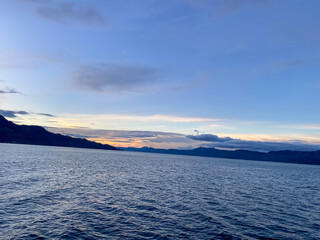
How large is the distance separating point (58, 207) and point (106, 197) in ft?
39.2

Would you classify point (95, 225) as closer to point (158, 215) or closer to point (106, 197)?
point (158, 215)

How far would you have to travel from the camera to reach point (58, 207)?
36.6 m

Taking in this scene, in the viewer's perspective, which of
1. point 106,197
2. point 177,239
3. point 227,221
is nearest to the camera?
point 177,239

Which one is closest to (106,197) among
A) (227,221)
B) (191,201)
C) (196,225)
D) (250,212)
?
(191,201)

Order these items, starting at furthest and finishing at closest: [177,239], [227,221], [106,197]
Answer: [106,197]
[227,221]
[177,239]

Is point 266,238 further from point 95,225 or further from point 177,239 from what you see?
point 95,225

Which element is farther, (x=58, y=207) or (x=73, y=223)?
(x=58, y=207)

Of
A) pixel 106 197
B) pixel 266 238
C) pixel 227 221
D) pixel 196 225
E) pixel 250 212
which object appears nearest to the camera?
pixel 266 238

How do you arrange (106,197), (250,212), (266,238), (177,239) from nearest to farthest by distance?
(177,239) < (266,238) < (250,212) < (106,197)

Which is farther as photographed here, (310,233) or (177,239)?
(310,233)

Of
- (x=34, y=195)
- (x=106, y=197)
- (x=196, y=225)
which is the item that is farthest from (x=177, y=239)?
(x=34, y=195)

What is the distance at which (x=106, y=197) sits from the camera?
46750mm

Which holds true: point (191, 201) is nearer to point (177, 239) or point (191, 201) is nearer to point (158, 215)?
point (158, 215)

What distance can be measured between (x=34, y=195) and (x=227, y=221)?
39.6m
